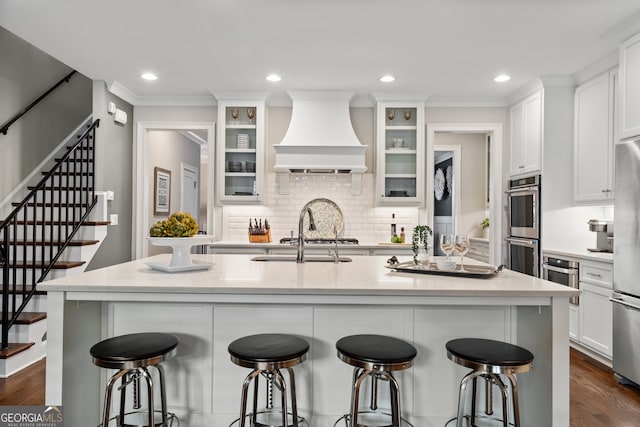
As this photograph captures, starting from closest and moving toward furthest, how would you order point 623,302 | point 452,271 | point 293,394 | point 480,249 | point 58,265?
1. point 293,394
2. point 452,271
3. point 623,302
4. point 58,265
5. point 480,249

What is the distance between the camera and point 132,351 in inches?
69.2

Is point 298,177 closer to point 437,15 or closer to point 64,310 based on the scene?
point 437,15

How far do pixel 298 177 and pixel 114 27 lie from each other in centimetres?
259

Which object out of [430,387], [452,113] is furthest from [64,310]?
[452,113]

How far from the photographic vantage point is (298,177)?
5.22m

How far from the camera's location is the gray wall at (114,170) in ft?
14.6

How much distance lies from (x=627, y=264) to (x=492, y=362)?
1952 mm

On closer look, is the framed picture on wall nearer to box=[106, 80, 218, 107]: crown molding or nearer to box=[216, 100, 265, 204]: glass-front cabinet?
box=[106, 80, 218, 107]: crown molding

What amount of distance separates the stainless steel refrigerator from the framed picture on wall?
211 inches

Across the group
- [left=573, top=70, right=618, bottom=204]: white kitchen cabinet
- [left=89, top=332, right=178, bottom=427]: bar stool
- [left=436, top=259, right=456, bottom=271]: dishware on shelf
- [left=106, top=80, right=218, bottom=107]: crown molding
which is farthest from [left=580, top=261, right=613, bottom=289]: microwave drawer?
[left=106, top=80, right=218, bottom=107]: crown molding

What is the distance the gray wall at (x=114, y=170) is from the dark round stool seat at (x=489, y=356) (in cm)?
382

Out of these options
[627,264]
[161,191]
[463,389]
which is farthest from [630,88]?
[161,191]

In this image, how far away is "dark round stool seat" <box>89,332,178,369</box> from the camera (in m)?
1.71

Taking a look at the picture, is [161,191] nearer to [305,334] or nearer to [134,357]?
[305,334]
